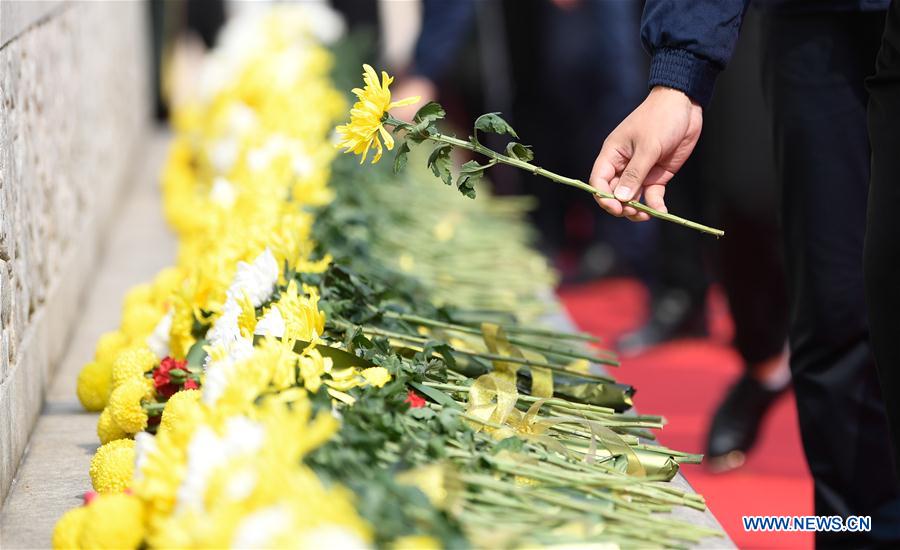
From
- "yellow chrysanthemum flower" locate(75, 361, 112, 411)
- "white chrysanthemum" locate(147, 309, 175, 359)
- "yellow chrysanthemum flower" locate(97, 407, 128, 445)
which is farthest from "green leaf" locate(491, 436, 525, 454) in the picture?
"yellow chrysanthemum flower" locate(75, 361, 112, 411)

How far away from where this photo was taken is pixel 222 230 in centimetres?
255

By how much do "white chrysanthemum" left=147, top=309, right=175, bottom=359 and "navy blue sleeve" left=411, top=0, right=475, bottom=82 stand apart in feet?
6.41

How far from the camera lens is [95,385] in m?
2.12

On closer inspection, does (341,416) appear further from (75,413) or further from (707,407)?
(707,407)

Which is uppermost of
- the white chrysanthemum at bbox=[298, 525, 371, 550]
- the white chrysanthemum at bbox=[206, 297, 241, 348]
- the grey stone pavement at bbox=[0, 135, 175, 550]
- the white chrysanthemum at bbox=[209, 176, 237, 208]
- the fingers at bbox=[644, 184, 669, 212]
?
the fingers at bbox=[644, 184, 669, 212]

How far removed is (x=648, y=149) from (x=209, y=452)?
2.38 feet

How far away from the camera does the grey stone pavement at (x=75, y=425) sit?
5.27 ft

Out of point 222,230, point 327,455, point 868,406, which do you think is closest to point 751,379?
point 868,406

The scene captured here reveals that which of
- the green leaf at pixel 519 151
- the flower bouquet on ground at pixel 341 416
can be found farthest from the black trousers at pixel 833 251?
the green leaf at pixel 519 151

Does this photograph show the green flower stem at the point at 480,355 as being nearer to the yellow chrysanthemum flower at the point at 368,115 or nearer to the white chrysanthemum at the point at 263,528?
the yellow chrysanthemum flower at the point at 368,115

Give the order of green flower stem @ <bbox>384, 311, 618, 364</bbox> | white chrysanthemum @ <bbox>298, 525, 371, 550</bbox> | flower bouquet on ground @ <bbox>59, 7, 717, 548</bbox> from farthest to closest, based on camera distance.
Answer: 1. green flower stem @ <bbox>384, 311, 618, 364</bbox>
2. flower bouquet on ground @ <bbox>59, 7, 717, 548</bbox>
3. white chrysanthemum @ <bbox>298, 525, 371, 550</bbox>

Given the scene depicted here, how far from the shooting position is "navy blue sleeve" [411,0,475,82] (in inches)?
151

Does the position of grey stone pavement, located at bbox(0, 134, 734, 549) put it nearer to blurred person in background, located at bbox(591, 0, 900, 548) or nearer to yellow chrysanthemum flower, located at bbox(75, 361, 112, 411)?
yellow chrysanthemum flower, located at bbox(75, 361, 112, 411)

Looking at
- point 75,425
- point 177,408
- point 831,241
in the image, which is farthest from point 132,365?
point 831,241
